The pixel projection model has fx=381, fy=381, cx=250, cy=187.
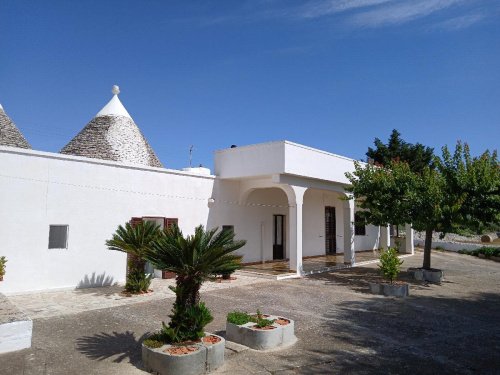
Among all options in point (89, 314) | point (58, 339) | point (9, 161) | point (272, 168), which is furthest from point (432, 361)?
point (9, 161)

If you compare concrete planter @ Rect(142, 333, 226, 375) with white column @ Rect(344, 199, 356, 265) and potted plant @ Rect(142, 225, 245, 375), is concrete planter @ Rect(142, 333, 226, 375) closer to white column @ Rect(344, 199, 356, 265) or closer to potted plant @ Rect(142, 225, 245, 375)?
potted plant @ Rect(142, 225, 245, 375)

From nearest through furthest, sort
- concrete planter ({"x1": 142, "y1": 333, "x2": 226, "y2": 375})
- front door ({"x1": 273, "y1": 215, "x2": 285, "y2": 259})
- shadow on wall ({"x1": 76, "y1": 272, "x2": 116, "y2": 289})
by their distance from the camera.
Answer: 1. concrete planter ({"x1": 142, "y1": 333, "x2": 226, "y2": 375})
2. shadow on wall ({"x1": 76, "y1": 272, "x2": 116, "y2": 289})
3. front door ({"x1": 273, "y1": 215, "x2": 285, "y2": 259})

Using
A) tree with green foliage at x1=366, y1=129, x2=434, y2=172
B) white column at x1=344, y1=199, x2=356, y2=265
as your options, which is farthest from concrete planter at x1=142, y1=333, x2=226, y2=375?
tree with green foliage at x1=366, y1=129, x2=434, y2=172

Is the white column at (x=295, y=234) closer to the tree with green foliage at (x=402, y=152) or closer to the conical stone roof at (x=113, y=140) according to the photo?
the conical stone roof at (x=113, y=140)

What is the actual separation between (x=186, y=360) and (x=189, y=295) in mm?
931

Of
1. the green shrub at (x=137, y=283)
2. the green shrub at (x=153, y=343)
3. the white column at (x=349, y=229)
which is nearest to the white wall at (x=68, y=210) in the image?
the green shrub at (x=137, y=283)

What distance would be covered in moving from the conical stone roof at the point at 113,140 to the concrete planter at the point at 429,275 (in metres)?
10.8

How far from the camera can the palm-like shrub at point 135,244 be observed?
31.3 ft

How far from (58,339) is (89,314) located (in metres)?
1.63

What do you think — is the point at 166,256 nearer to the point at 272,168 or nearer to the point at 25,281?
the point at 25,281

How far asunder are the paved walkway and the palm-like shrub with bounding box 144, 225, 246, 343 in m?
3.82

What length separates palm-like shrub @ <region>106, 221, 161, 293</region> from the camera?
9555mm

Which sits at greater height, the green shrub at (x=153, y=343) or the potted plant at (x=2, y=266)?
the potted plant at (x=2, y=266)

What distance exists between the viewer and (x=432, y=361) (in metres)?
5.48
